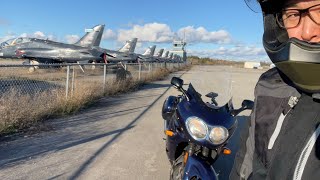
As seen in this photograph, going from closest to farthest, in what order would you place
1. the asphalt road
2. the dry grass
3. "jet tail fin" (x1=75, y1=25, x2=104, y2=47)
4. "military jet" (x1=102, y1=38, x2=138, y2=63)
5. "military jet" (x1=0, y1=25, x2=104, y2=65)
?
1. the asphalt road
2. the dry grass
3. "military jet" (x1=0, y1=25, x2=104, y2=65)
4. "jet tail fin" (x1=75, y1=25, x2=104, y2=47)
5. "military jet" (x1=102, y1=38, x2=138, y2=63)

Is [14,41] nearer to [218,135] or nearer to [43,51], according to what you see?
[43,51]

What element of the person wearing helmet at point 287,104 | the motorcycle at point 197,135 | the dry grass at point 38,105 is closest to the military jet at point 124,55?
the dry grass at point 38,105

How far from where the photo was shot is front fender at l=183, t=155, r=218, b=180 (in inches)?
145

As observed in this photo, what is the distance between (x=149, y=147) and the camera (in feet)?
21.8

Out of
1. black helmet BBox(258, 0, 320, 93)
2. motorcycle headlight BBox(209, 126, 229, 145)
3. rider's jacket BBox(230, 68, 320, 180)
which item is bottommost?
motorcycle headlight BBox(209, 126, 229, 145)

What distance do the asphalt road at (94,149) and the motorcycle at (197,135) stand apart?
66cm

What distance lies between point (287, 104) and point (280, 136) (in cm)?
14

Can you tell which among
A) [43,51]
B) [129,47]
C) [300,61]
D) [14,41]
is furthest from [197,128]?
[129,47]

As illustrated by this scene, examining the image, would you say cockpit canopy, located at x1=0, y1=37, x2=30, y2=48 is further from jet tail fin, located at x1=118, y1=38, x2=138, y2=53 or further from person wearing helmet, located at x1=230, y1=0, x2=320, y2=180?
person wearing helmet, located at x1=230, y1=0, x2=320, y2=180

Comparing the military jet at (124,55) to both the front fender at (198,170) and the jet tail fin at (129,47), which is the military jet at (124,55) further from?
the front fender at (198,170)

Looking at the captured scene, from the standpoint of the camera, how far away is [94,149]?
6188mm

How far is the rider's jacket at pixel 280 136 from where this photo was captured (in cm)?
127

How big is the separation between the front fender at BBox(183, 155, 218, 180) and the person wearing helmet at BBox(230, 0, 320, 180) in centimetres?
192

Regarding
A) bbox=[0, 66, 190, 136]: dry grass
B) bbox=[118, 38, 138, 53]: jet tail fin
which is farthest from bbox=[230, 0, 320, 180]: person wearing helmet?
bbox=[118, 38, 138, 53]: jet tail fin
